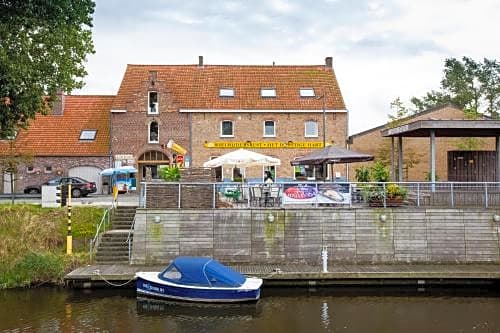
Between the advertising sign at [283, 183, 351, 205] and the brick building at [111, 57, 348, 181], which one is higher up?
the brick building at [111, 57, 348, 181]

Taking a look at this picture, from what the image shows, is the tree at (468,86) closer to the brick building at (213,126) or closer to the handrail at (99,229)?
the brick building at (213,126)

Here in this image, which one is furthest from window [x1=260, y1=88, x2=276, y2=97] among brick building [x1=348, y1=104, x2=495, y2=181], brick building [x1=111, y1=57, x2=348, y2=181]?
brick building [x1=348, y1=104, x2=495, y2=181]

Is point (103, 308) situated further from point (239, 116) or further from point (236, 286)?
point (239, 116)

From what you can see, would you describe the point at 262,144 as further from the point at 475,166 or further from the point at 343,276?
the point at 343,276

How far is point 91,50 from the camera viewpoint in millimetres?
25234

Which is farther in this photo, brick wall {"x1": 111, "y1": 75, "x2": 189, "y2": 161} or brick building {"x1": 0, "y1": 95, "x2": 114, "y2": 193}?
brick wall {"x1": 111, "y1": 75, "x2": 189, "y2": 161}

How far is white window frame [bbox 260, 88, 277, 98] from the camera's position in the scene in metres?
38.8

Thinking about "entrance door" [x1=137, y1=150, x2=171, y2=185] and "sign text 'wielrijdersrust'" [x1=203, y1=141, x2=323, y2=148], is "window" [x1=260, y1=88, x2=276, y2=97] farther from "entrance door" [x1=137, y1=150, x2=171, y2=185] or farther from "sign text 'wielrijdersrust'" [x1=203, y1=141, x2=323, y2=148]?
"entrance door" [x1=137, y1=150, x2=171, y2=185]

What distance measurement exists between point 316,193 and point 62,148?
23.3m

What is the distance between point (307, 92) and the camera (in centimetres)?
3903

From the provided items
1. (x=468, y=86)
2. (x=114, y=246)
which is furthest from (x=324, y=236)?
(x=468, y=86)

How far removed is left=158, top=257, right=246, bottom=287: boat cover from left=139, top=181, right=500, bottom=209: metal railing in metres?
3.62

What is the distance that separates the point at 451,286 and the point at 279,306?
19.9 ft

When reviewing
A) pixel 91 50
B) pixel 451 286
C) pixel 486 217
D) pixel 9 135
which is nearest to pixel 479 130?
pixel 486 217
